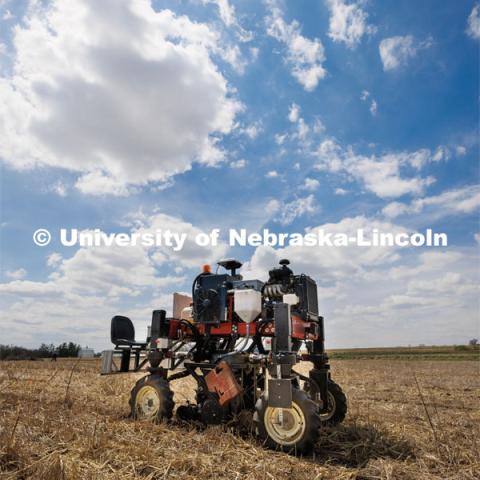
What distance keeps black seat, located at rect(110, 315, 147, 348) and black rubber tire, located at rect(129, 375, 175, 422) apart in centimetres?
A: 103

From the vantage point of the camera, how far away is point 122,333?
8.50m

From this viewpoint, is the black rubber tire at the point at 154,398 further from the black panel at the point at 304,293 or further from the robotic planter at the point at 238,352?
the black panel at the point at 304,293

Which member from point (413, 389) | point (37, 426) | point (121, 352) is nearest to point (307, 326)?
point (121, 352)

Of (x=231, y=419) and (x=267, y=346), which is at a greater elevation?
(x=267, y=346)

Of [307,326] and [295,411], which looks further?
[307,326]

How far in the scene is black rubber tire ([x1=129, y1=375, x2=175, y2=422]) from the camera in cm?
713

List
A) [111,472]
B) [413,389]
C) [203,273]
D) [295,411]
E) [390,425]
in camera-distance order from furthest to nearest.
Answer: [413,389]
[203,273]
[390,425]
[295,411]
[111,472]

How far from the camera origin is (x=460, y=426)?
786 centimetres

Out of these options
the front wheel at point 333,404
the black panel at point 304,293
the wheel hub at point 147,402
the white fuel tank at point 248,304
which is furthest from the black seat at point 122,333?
the front wheel at point 333,404

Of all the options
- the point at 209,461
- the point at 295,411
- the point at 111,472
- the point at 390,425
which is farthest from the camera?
the point at 390,425

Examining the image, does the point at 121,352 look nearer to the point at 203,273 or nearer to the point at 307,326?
the point at 203,273

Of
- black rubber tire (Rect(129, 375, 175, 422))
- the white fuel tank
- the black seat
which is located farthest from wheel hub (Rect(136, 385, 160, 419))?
the white fuel tank

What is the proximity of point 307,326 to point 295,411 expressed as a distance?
2242 millimetres

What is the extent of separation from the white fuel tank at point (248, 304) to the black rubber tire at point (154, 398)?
1907 mm
